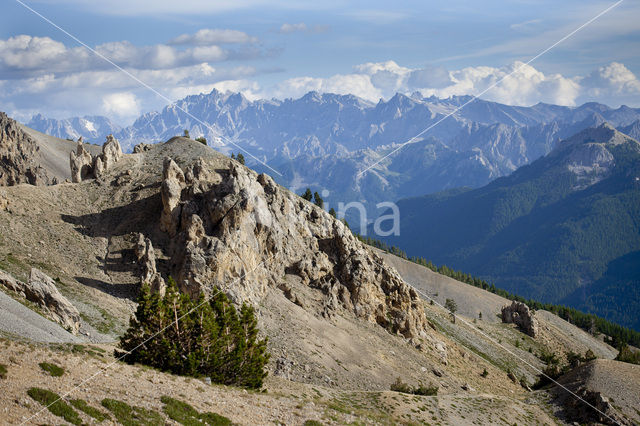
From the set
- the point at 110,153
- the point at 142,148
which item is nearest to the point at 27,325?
the point at 110,153

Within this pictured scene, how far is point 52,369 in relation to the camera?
111 ft

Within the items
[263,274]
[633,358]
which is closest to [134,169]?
[263,274]

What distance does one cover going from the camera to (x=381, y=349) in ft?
273

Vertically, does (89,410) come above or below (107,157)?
below

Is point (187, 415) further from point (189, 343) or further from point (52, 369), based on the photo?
point (189, 343)

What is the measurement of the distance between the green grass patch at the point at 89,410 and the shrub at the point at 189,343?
12.0m

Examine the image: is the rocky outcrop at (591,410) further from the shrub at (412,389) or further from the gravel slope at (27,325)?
the gravel slope at (27,325)

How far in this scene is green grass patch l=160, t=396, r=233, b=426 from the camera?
34375 millimetres

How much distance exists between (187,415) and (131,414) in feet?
13.7

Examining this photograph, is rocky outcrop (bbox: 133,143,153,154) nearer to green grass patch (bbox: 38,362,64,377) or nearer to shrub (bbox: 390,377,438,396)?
shrub (bbox: 390,377,438,396)

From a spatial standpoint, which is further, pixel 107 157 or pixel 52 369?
pixel 107 157

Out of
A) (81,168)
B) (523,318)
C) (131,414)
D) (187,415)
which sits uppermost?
(81,168)

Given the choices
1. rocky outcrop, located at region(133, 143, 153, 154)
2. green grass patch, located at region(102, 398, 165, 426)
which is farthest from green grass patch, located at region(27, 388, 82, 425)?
rocky outcrop, located at region(133, 143, 153, 154)

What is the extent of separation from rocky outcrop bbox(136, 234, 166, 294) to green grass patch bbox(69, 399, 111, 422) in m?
38.1
